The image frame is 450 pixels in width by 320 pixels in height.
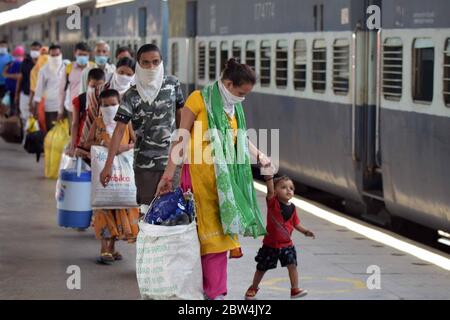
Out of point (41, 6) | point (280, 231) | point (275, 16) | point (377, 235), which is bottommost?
point (377, 235)

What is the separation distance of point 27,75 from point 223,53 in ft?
12.4

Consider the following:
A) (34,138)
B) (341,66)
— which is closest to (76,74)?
(341,66)

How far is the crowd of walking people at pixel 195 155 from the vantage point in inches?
372

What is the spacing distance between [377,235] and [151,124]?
4052mm

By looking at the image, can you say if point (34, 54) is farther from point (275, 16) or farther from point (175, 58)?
point (275, 16)

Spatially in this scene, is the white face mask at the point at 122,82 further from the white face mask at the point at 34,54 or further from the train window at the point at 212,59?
the white face mask at the point at 34,54

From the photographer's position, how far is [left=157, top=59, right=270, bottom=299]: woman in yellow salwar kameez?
9438mm

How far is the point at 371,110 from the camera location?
15.7m

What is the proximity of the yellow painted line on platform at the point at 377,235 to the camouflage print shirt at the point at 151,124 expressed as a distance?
8.64 ft

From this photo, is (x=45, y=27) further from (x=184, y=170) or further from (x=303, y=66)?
(x=184, y=170)

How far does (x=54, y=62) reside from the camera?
2047 centimetres

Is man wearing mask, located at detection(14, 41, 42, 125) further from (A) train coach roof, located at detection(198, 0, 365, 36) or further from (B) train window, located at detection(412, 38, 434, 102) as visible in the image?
(B) train window, located at detection(412, 38, 434, 102)

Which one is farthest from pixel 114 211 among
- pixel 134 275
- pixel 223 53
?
pixel 223 53

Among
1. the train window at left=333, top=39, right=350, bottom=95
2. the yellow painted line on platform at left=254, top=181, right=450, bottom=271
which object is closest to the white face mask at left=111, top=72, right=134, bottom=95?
the yellow painted line on platform at left=254, top=181, right=450, bottom=271
